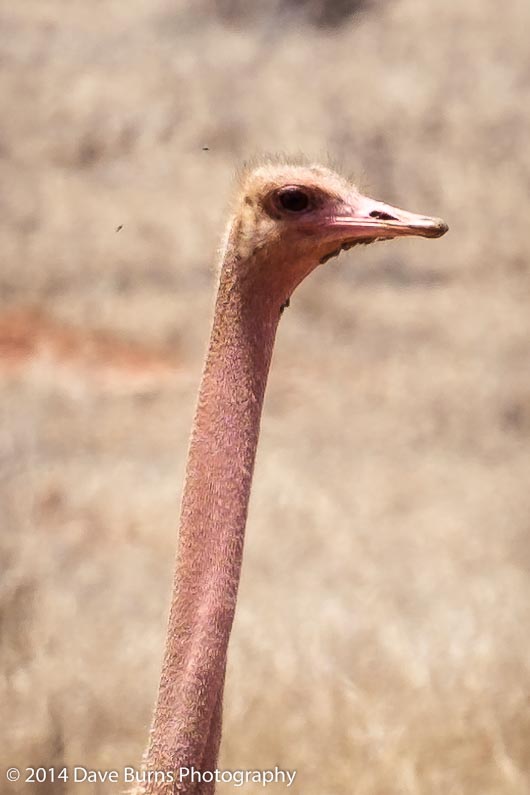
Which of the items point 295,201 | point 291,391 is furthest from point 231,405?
point 291,391

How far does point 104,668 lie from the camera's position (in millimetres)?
2326

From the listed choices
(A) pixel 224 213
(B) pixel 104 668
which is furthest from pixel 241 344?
(B) pixel 104 668

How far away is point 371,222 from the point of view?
4.27ft

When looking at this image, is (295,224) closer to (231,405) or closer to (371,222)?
(371,222)

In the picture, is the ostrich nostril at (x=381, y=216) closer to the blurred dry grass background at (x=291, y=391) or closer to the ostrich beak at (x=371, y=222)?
the ostrich beak at (x=371, y=222)

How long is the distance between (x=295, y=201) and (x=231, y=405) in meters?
0.23

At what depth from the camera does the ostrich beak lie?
1.28m

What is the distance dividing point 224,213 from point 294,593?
1.29 meters

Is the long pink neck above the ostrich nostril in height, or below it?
below

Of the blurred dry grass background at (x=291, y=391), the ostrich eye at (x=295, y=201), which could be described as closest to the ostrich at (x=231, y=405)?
the ostrich eye at (x=295, y=201)

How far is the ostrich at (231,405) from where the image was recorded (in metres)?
1.31

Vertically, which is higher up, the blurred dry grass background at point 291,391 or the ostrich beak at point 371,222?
the blurred dry grass background at point 291,391

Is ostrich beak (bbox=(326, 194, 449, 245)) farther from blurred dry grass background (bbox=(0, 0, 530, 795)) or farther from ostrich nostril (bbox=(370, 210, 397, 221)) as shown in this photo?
blurred dry grass background (bbox=(0, 0, 530, 795))

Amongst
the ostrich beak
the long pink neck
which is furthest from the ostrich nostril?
the long pink neck
